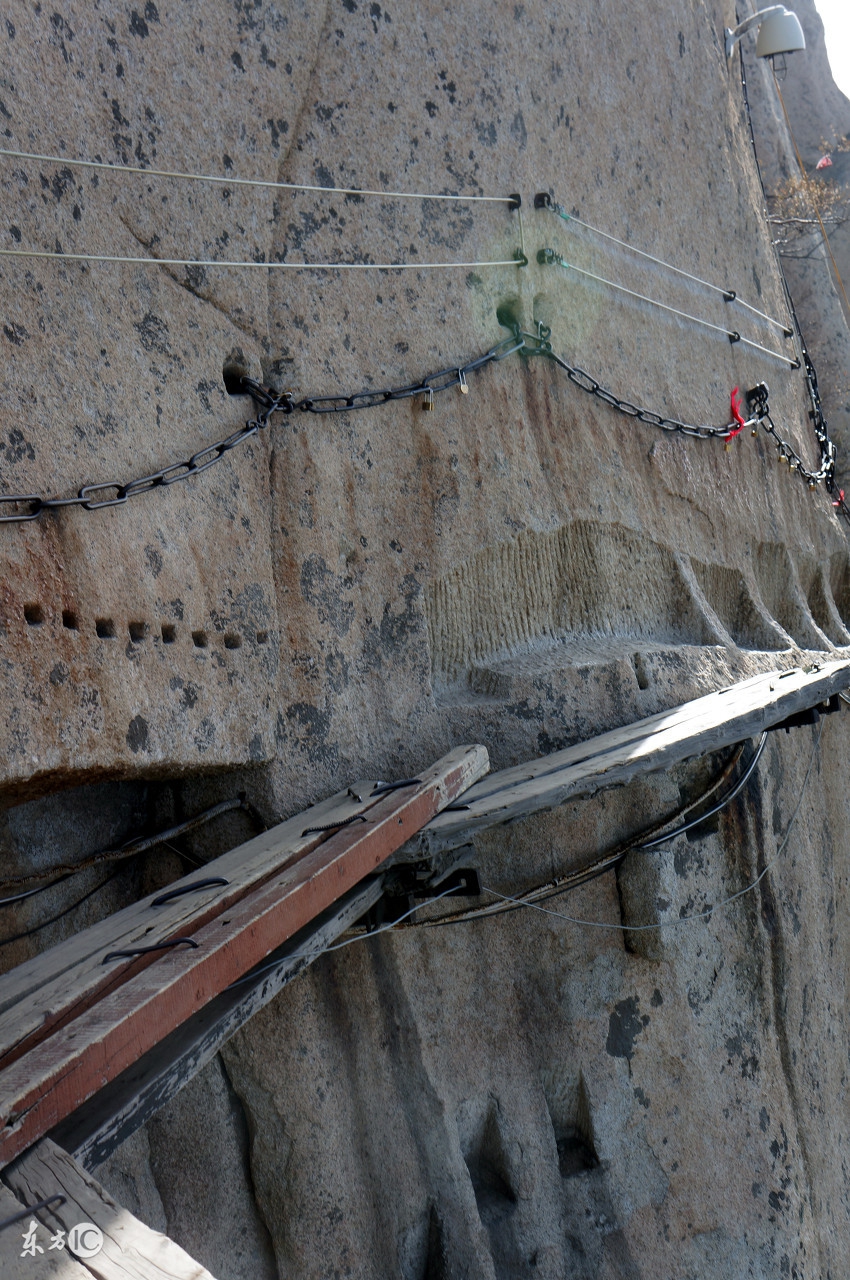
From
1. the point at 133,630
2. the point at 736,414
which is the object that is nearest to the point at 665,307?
the point at 736,414

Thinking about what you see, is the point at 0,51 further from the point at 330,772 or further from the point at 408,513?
the point at 330,772

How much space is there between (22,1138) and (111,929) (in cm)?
78

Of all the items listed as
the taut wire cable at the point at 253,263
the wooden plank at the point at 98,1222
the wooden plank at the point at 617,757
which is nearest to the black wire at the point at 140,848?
the wooden plank at the point at 617,757

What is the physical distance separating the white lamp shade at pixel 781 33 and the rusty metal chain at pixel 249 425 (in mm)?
4720

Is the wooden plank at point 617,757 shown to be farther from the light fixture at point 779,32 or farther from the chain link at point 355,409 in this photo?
the light fixture at point 779,32

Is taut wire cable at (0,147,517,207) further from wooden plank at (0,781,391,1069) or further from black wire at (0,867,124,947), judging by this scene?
black wire at (0,867,124,947)

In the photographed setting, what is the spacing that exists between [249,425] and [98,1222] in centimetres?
228

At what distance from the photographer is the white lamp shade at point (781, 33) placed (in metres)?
7.27

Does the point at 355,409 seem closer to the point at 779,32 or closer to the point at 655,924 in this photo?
the point at 655,924

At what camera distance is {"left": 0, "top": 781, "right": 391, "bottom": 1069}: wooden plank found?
191 centimetres

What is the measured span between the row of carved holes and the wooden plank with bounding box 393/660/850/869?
0.79 meters

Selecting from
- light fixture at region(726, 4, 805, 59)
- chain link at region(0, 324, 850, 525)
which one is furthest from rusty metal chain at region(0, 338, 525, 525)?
light fixture at region(726, 4, 805, 59)

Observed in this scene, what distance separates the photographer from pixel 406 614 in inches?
145

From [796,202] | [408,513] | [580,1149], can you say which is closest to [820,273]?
[796,202]
